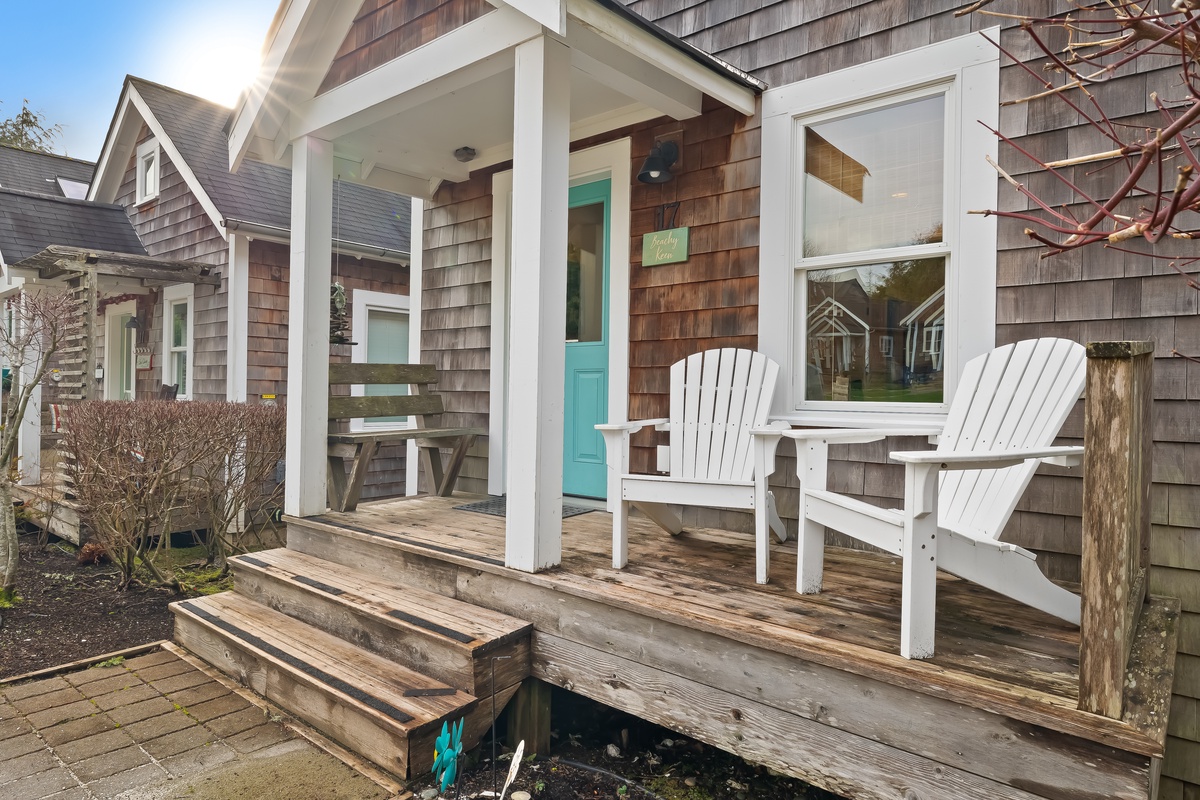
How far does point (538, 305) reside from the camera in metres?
2.53

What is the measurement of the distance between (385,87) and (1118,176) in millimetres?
2891

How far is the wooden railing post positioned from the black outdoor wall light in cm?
240

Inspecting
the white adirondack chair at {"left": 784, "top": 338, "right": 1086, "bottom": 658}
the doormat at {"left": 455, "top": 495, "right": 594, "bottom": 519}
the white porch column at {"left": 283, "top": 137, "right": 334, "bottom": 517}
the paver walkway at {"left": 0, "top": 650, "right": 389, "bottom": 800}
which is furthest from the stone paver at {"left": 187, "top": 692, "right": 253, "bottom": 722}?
the white adirondack chair at {"left": 784, "top": 338, "right": 1086, "bottom": 658}

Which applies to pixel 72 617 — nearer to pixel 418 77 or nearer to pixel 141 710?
pixel 141 710

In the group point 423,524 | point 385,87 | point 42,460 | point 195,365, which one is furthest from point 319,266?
point 42,460

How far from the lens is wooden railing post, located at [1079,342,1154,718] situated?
4.63 ft

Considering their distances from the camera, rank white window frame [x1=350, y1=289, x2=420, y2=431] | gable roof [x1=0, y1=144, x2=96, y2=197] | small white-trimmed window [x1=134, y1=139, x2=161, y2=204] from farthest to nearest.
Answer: gable roof [x1=0, y1=144, x2=96, y2=197] → small white-trimmed window [x1=134, y1=139, x2=161, y2=204] → white window frame [x1=350, y1=289, x2=420, y2=431]

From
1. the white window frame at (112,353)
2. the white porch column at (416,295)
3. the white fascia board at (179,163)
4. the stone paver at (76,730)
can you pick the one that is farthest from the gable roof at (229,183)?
the stone paver at (76,730)

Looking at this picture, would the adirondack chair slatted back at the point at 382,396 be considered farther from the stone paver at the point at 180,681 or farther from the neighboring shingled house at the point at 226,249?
the neighboring shingled house at the point at 226,249

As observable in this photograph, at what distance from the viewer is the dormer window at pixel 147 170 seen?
7789mm

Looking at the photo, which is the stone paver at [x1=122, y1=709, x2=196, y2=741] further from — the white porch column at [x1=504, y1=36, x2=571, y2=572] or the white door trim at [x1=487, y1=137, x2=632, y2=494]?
the white door trim at [x1=487, y1=137, x2=632, y2=494]

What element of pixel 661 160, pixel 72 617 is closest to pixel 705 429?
pixel 661 160

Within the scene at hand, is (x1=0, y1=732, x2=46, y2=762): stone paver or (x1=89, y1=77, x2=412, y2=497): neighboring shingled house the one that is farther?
(x1=89, y1=77, x2=412, y2=497): neighboring shingled house

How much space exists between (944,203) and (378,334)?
5938 mm
